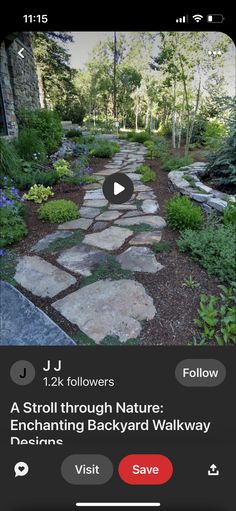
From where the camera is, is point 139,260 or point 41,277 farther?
point 139,260

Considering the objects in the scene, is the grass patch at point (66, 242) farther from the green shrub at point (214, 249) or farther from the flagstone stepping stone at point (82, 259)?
the green shrub at point (214, 249)

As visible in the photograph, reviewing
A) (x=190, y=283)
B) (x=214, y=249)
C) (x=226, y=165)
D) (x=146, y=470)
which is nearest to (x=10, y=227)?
Answer: (x=190, y=283)

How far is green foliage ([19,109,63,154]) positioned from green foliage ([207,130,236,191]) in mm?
3893

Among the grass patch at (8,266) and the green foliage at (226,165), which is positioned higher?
the green foliage at (226,165)

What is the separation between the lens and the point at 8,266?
2.19 meters

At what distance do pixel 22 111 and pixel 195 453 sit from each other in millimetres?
7084

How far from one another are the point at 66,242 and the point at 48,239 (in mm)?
230

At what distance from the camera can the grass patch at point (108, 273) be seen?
2.00 meters

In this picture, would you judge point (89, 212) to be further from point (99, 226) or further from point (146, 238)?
point (146, 238)

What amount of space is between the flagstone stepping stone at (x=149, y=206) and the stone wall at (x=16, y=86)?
388 cm

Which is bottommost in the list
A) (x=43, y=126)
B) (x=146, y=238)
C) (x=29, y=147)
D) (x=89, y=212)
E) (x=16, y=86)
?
(x=146, y=238)
